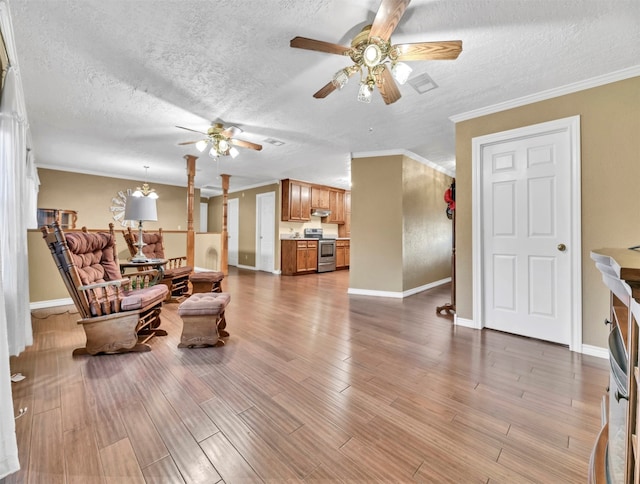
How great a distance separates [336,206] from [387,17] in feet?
22.2

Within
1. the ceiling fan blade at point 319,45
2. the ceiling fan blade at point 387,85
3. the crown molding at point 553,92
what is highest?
the crown molding at point 553,92

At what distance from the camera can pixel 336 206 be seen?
27.2 feet

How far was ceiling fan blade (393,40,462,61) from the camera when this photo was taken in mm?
1659

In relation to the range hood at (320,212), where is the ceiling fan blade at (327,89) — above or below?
above

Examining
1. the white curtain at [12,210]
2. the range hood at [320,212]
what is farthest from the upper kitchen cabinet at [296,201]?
the white curtain at [12,210]

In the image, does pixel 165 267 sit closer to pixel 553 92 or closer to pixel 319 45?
pixel 319 45

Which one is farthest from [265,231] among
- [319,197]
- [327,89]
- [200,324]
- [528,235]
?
[528,235]

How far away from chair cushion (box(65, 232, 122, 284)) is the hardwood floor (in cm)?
66

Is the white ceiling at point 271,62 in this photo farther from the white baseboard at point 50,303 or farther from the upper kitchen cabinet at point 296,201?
the upper kitchen cabinet at point 296,201

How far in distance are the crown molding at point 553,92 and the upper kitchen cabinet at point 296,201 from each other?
14.7ft

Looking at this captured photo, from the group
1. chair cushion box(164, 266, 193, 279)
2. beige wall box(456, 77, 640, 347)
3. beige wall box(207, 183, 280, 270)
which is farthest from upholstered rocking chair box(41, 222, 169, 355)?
beige wall box(207, 183, 280, 270)

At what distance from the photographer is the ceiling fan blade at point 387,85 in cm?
198

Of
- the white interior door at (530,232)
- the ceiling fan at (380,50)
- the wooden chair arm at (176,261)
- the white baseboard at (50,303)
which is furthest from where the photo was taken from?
the wooden chair arm at (176,261)

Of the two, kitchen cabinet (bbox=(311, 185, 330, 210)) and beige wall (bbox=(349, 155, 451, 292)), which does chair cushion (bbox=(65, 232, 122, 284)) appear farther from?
kitchen cabinet (bbox=(311, 185, 330, 210))
